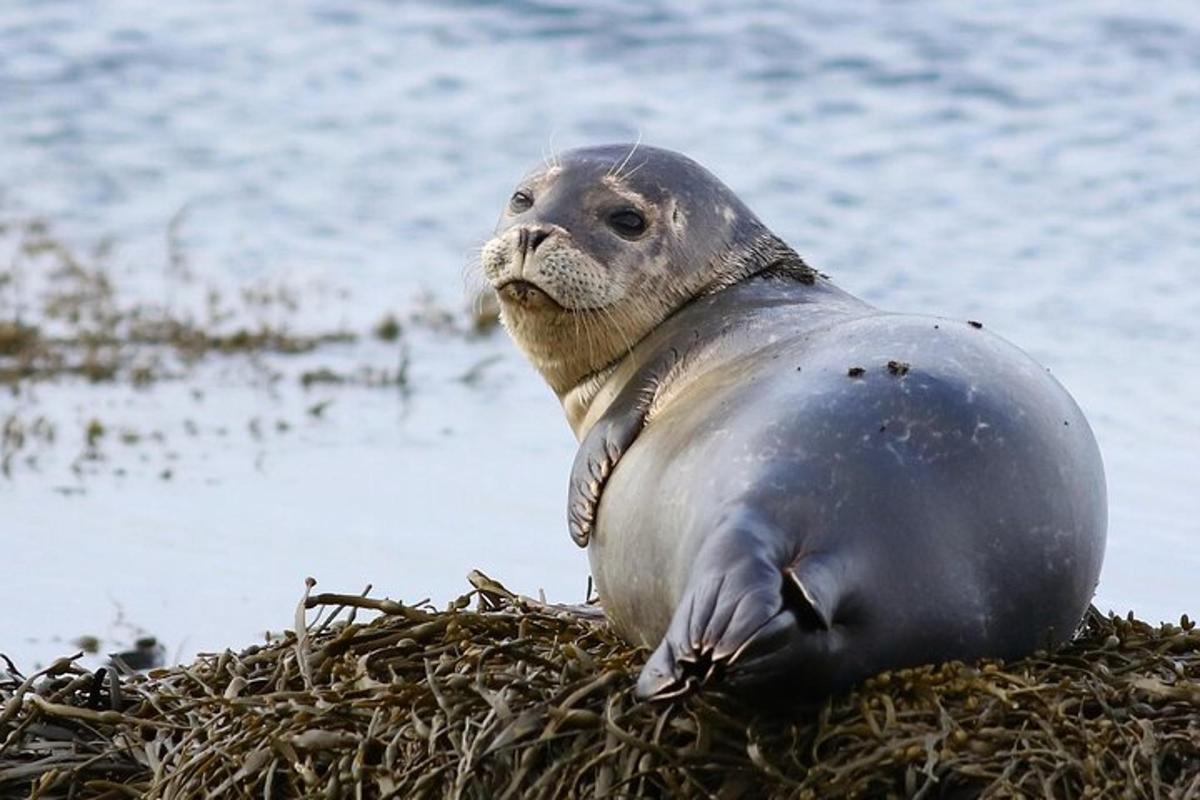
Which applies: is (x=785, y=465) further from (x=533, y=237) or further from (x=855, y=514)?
(x=533, y=237)

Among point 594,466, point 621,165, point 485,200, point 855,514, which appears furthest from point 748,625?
point 485,200

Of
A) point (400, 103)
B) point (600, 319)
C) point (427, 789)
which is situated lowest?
point (400, 103)

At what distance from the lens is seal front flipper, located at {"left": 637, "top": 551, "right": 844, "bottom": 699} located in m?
4.47

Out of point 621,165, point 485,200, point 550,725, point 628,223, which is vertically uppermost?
point 621,165

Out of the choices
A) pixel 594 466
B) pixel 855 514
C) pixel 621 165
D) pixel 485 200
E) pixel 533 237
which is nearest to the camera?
pixel 855 514

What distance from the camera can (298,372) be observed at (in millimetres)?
10594

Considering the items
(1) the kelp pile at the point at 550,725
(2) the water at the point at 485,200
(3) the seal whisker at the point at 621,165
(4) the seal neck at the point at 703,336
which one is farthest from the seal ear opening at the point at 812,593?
(2) the water at the point at 485,200

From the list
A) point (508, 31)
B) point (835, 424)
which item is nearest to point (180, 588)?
point (835, 424)

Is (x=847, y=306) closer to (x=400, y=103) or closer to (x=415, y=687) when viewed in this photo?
(x=415, y=687)

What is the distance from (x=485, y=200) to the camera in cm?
1422

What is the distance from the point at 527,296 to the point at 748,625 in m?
1.71

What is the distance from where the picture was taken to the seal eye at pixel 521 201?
20.5 feet

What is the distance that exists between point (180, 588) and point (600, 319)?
2.07m

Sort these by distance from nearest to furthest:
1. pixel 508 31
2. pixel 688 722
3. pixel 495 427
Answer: pixel 688 722, pixel 495 427, pixel 508 31
